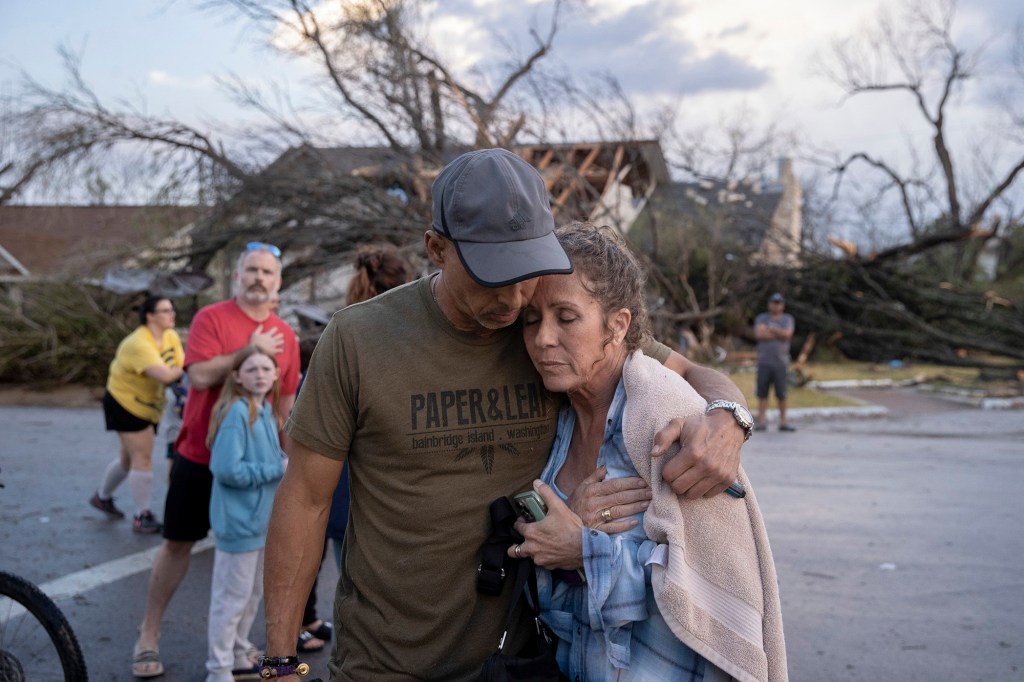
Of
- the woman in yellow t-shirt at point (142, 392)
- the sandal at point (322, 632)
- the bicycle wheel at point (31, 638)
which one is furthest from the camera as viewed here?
the woman in yellow t-shirt at point (142, 392)

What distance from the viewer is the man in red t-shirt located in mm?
4633

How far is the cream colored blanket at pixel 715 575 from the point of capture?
1952 millimetres

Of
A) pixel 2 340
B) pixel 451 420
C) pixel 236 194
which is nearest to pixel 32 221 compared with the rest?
pixel 2 340

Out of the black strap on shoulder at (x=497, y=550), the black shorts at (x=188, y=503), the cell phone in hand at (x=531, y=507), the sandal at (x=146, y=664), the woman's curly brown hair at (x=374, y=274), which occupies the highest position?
the woman's curly brown hair at (x=374, y=274)

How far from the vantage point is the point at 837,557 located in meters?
6.69

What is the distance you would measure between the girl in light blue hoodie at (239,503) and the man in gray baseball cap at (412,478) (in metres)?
A: 2.41

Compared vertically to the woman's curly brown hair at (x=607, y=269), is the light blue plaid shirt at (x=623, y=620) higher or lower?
lower

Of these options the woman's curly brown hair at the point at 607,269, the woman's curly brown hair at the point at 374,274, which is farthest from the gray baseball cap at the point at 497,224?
the woman's curly brown hair at the point at 374,274

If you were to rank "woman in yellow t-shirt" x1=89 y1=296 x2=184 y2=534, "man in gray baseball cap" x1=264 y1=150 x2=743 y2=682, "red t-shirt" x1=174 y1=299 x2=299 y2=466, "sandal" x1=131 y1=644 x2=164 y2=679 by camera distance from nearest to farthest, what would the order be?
1. "man in gray baseball cap" x1=264 y1=150 x2=743 y2=682
2. "sandal" x1=131 y1=644 x2=164 y2=679
3. "red t-shirt" x1=174 y1=299 x2=299 y2=466
4. "woman in yellow t-shirt" x1=89 y1=296 x2=184 y2=534

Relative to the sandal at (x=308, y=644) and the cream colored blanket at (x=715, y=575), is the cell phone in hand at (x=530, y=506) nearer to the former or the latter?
the cream colored blanket at (x=715, y=575)

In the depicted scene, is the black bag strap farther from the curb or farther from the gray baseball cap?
the curb

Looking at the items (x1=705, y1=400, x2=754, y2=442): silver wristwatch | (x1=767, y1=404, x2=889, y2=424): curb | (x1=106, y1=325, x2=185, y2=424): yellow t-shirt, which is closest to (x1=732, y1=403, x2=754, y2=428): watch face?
(x1=705, y1=400, x2=754, y2=442): silver wristwatch

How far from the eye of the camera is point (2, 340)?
1673 centimetres

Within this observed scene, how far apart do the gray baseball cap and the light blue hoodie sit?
112 inches
